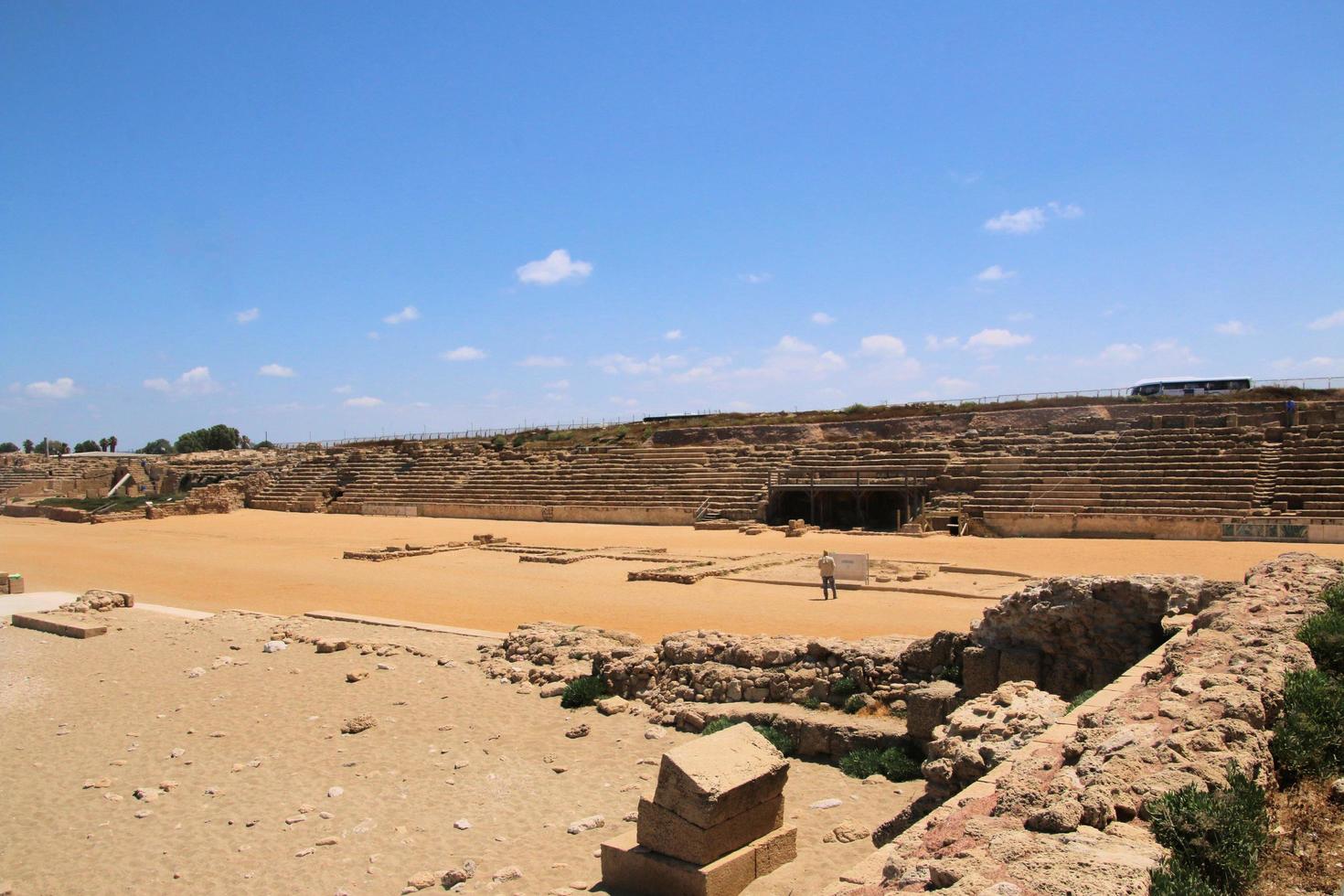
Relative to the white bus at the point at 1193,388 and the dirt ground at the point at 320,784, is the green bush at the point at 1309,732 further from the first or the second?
the white bus at the point at 1193,388

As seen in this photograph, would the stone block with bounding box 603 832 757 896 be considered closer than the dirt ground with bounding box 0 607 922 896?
Yes

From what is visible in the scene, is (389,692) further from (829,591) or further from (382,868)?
(829,591)

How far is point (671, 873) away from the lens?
5.80m

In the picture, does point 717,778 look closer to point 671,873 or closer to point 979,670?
point 671,873

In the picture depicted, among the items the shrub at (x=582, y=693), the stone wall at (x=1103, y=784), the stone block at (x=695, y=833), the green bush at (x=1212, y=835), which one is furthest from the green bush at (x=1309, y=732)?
the shrub at (x=582, y=693)

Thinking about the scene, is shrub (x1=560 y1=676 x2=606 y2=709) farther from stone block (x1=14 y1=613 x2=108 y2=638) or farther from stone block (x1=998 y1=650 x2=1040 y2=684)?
stone block (x1=14 y1=613 x2=108 y2=638)

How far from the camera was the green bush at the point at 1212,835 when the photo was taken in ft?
11.5

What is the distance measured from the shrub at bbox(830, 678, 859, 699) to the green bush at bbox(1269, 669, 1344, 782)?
4.44m

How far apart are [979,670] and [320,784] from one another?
6489 mm

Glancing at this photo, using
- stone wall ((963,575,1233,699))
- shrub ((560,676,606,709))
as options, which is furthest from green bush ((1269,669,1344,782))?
shrub ((560,676,606,709))

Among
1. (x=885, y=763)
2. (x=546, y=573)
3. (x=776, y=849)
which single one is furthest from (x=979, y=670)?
(x=546, y=573)

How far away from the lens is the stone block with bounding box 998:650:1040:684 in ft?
29.4

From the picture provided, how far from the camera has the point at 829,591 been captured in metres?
18.1

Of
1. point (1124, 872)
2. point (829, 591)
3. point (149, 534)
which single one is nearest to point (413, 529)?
point (149, 534)
